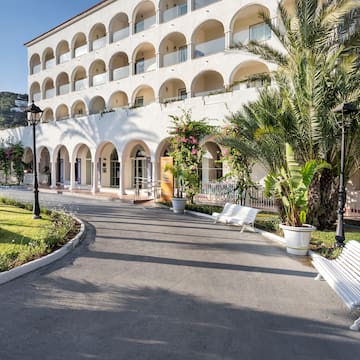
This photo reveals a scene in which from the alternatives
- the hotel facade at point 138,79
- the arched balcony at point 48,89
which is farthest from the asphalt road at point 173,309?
the arched balcony at point 48,89

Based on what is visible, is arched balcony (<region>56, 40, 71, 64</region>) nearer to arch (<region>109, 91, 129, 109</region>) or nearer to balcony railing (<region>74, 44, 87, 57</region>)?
balcony railing (<region>74, 44, 87, 57</region>)

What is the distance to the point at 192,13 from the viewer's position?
21.4 meters

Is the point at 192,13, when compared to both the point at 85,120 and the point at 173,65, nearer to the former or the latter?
the point at 173,65

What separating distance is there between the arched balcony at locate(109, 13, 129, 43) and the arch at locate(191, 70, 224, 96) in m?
8.75

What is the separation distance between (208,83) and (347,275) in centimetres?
1985

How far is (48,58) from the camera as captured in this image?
117ft

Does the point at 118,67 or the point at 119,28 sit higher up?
the point at 119,28

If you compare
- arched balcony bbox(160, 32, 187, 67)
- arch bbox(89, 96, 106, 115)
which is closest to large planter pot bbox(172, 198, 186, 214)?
arched balcony bbox(160, 32, 187, 67)

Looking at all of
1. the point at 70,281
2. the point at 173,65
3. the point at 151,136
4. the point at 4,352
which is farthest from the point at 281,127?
the point at 173,65

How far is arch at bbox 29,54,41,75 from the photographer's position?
3581 cm

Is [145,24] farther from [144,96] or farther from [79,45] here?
[79,45]

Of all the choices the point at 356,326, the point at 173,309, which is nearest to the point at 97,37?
the point at 173,309

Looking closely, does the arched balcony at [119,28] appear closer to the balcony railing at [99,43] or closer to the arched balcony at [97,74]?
the balcony railing at [99,43]

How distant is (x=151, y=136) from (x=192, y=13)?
926 cm
